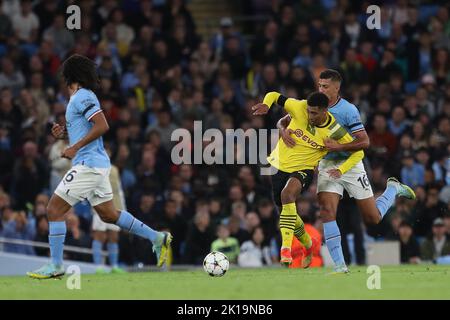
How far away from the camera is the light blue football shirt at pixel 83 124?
13.0 meters

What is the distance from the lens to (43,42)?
23.1 metres

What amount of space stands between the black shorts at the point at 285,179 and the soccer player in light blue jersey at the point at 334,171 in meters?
0.14

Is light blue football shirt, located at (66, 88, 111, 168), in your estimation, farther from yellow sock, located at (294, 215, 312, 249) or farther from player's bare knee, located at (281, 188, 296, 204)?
yellow sock, located at (294, 215, 312, 249)

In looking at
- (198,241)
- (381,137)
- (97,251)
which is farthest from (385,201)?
(381,137)

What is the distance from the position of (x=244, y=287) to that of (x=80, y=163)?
2.41 m

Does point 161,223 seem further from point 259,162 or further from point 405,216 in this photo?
point 405,216

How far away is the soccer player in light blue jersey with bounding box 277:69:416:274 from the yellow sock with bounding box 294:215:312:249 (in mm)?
695

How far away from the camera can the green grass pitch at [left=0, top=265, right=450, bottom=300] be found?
10930 mm

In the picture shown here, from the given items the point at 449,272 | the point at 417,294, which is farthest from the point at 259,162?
the point at 417,294

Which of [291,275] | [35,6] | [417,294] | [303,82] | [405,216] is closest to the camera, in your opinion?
[417,294]

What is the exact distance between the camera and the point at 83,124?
515 inches

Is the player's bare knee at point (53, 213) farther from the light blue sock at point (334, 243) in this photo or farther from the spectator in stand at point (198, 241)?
the spectator in stand at point (198, 241)

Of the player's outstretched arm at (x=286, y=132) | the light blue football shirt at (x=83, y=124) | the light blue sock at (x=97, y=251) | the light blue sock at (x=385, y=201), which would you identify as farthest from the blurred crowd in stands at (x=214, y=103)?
the light blue football shirt at (x=83, y=124)

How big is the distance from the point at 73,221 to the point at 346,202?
4388 millimetres
